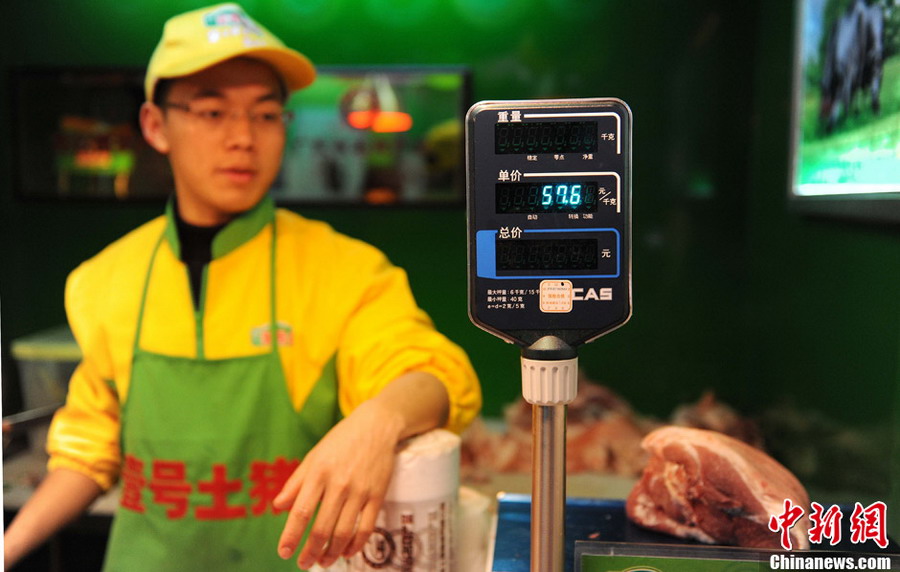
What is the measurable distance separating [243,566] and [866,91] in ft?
3.90

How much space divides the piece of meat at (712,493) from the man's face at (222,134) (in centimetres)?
72

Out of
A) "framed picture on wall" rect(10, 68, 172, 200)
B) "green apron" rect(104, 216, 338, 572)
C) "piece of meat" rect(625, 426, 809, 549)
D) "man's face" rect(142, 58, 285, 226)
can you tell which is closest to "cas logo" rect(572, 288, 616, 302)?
"piece of meat" rect(625, 426, 809, 549)

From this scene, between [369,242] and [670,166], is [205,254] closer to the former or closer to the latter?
[369,242]

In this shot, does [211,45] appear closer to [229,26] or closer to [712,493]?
[229,26]

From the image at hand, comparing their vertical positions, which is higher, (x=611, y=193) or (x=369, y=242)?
(x=611, y=193)

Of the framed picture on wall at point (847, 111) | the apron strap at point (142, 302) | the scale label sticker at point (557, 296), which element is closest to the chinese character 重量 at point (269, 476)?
the apron strap at point (142, 302)

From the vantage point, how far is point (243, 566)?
1217mm

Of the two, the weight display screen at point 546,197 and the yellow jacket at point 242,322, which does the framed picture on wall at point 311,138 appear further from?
the weight display screen at point 546,197

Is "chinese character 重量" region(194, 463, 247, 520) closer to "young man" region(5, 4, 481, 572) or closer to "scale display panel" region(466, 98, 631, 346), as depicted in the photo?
"young man" region(5, 4, 481, 572)

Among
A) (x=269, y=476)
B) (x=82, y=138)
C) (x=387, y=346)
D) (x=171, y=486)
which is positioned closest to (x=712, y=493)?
(x=387, y=346)

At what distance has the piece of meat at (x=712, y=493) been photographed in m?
0.89

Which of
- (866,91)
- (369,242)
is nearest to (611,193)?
(866,91)

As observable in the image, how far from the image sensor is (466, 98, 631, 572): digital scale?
746 mm

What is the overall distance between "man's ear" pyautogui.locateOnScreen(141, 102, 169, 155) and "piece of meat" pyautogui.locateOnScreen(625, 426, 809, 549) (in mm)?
860
